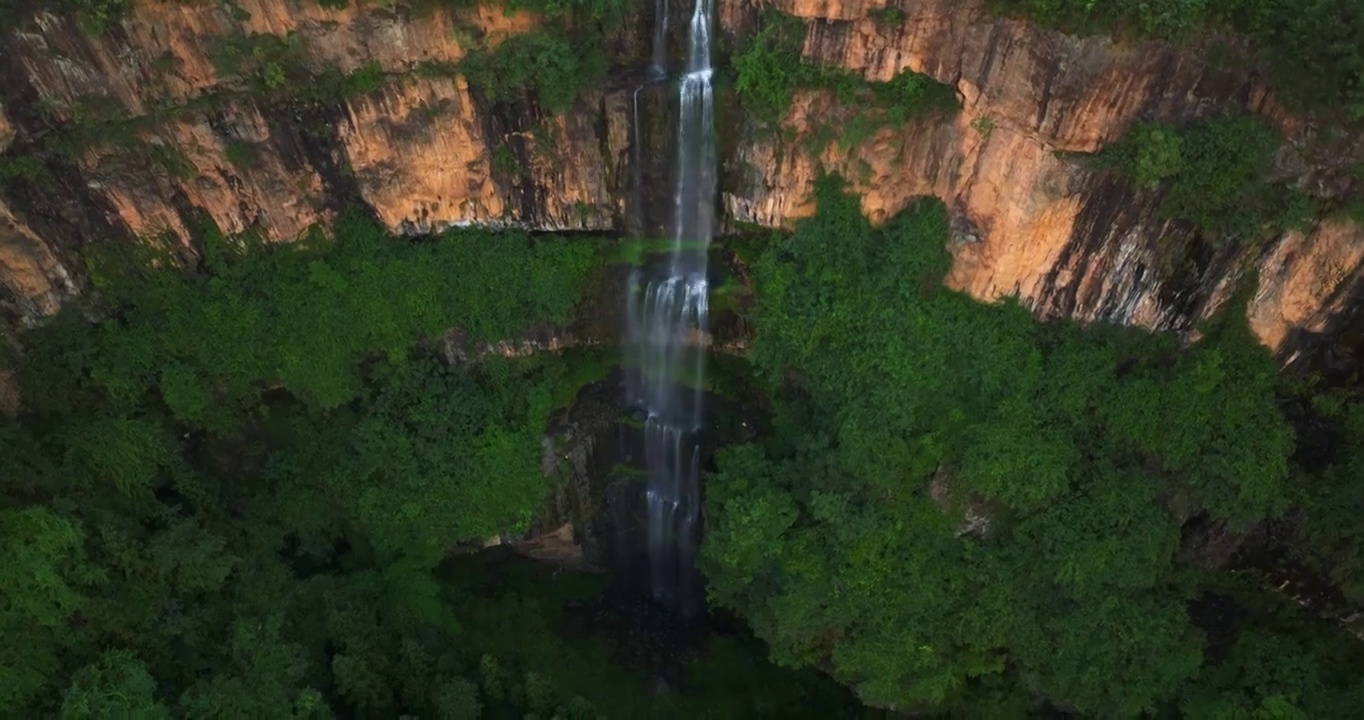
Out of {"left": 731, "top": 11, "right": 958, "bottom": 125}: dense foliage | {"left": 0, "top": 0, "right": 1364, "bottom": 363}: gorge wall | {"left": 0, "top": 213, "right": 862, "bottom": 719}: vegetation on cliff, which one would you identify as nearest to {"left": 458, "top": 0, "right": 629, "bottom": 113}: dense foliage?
{"left": 0, "top": 0, "right": 1364, "bottom": 363}: gorge wall

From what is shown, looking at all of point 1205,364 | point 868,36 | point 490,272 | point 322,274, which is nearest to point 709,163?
point 868,36

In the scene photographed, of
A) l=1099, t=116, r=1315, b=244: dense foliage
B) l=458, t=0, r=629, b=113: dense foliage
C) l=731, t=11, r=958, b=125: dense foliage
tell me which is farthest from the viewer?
l=458, t=0, r=629, b=113: dense foliage

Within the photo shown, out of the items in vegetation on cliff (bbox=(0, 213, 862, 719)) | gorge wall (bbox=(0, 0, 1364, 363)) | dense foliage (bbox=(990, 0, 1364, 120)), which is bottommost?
vegetation on cliff (bbox=(0, 213, 862, 719))

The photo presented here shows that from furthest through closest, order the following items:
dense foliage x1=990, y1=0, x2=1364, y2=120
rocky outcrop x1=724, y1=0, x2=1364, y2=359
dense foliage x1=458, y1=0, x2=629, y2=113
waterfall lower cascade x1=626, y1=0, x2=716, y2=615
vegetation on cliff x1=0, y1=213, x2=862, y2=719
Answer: waterfall lower cascade x1=626, y1=0, x2=716, y2=615, dense foliage x1=458, y1=0, x2=629, y2=113, vegetation on cliff x1=0, y1=213, x2=862, y2=719, rocky outcrop x1=724, y1=0, x2=1364, y2=359, dense foliage x1=990, y1=0, x2=1364, y2=120

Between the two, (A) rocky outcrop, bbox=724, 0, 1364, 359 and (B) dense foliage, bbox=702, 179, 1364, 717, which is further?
(B) dense foliage, bbox=702, 179, 1364, 717

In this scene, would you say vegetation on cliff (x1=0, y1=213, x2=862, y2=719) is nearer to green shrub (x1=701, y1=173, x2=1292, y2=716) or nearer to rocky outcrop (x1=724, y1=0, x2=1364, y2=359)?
green shrub (x1=701, y1=173, x2=1292, y2=716)

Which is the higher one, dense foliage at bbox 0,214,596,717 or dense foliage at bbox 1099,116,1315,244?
dense foliage at bbox 1099,116,1315,244

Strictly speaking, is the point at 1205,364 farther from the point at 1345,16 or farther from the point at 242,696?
the point at 242,696

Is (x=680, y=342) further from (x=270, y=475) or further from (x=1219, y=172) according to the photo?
(x=1219, y=172)
